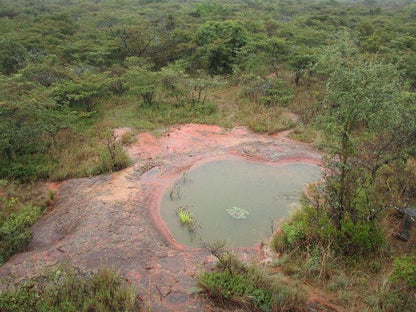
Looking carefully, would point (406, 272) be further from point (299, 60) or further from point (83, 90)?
point (83, 90)

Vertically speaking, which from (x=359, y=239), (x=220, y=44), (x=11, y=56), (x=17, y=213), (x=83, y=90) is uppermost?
(x=220, y=44)

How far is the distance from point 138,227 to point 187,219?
88 centimetres

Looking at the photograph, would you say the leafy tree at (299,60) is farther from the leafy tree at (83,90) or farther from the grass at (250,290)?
the grass at (250,290)

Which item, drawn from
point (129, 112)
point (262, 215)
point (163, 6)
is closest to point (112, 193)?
point (262, 215)

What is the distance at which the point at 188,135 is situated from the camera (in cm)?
958

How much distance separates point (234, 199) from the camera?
6.85 m

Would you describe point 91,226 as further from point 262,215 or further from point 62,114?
point 62,114

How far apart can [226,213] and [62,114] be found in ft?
19.0

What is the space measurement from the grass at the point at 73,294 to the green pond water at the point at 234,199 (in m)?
1.60

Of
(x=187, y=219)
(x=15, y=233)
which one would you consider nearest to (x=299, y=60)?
(x=187, y=219)

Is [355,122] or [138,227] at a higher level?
[355,122]

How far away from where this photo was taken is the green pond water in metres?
5.95

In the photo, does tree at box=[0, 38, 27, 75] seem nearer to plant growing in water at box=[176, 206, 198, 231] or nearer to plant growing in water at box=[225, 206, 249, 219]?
plant growing in water at box=[176, 206, 198, 231]

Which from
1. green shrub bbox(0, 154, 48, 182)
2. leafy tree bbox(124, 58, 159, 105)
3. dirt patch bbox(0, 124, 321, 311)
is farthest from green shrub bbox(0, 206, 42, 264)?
leafy tree bbox(124, 58, 159, 105)
